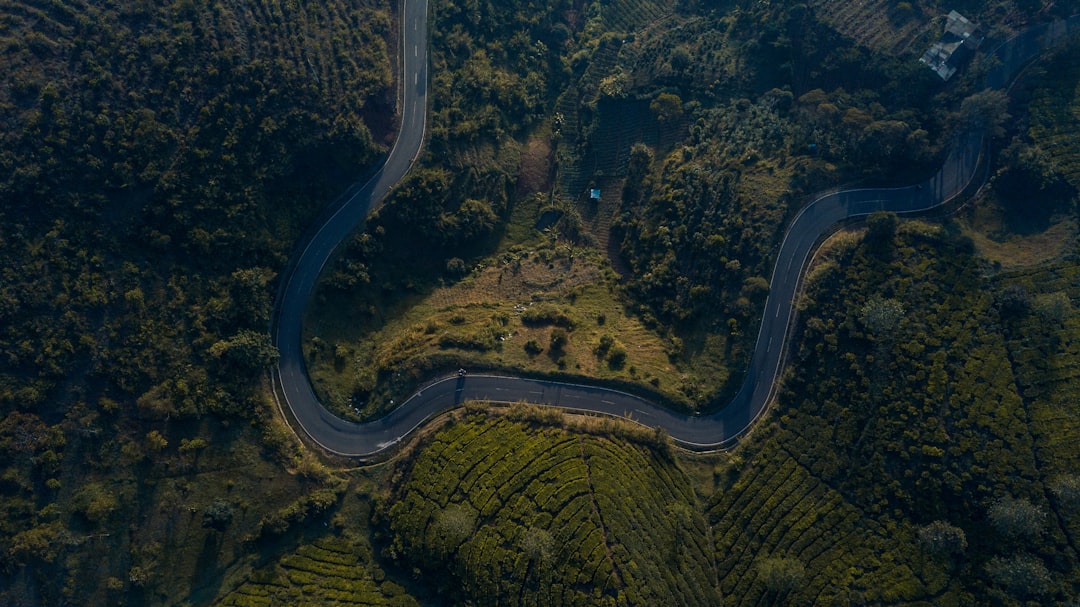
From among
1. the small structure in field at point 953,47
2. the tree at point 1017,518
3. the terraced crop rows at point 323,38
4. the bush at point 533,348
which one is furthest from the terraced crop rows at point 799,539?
the terraced crop rows at point 323,38

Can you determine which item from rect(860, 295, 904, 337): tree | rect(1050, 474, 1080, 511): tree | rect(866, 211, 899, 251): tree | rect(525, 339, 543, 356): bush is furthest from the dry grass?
rect(525, 339, 543, 356): bush

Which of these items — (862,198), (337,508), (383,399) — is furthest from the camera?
(862,198)

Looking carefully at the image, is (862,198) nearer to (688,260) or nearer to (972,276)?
(972,276)

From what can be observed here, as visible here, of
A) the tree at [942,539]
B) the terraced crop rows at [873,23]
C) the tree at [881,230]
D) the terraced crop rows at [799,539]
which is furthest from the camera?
the terraced crop rows at [873,23]

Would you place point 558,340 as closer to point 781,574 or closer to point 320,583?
point 781,574

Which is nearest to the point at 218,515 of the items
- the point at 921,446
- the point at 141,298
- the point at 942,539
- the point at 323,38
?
the point at 141,298

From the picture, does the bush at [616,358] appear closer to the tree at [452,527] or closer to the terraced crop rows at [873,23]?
the tree at [452,527]

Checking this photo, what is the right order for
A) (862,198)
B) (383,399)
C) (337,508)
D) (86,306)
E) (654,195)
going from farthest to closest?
(654,195) → (862,198) → (383,399) → (337,508) → (86,306)

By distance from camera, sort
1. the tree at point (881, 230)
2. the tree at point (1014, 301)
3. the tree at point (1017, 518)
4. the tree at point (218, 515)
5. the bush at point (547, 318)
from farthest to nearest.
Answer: the bush at point (547, 318), the tree at point (881, 230), the tree at point (1014, 301), the tree at point (218, 515), the tree at point (1017, 518)

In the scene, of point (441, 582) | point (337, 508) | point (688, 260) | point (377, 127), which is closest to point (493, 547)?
point (441, 582)
